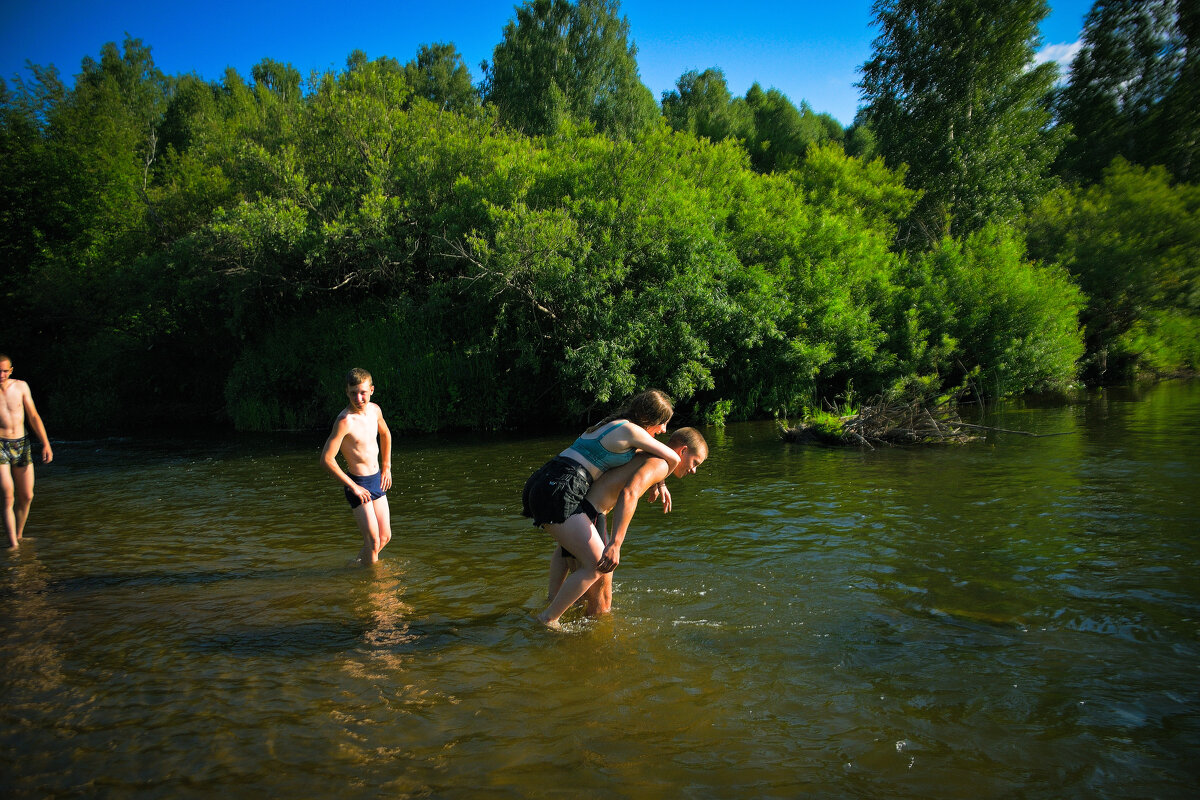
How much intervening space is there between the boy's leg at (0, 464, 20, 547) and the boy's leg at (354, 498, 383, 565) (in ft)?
15.2

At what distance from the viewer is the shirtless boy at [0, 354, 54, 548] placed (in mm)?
8789

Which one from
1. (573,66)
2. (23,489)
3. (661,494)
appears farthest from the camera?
(573,66)

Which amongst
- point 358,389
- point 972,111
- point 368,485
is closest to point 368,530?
point 368,485

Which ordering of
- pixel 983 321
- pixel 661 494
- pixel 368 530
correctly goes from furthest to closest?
pixel 983 321 → pixel 368 530 → pixel 661 494

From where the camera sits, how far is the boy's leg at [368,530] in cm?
762

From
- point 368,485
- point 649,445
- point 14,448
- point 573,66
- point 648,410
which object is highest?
point 573,66

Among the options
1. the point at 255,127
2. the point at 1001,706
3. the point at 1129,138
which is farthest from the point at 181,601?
the point at 1129,138

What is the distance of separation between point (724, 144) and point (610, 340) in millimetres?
9794

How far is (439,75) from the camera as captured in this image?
177ft

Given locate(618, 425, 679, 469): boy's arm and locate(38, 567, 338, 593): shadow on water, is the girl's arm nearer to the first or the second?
locate(618, 425, 679, 469): boy's arm

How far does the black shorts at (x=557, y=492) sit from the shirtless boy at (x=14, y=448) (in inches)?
267

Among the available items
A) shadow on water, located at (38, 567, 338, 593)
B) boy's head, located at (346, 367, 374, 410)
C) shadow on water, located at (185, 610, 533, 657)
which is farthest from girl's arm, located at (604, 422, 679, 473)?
shadow on water, located at (38, 567, 338, 593)

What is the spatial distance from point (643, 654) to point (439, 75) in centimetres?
5639

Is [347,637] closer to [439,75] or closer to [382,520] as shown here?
[382,520]
